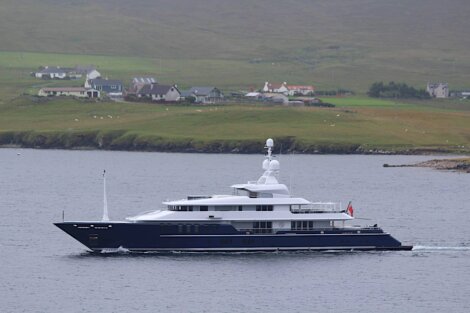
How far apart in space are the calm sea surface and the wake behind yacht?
0.87 metres

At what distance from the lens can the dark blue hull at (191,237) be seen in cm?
7188

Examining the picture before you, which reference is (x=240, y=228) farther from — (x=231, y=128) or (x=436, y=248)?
(x=231, y=128)

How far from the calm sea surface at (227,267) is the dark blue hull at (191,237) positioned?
2.48 ft

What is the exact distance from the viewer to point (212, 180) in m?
120

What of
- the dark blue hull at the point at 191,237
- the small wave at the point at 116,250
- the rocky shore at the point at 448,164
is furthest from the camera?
the rocky shore at the point at 448,164

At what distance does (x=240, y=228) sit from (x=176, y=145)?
9526 cm

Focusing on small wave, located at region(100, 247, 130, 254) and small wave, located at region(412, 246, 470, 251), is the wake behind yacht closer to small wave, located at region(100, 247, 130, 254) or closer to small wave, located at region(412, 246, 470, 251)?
small wave, located at region(100, 247, 130, 254)

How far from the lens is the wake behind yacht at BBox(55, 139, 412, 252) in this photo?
72.0m

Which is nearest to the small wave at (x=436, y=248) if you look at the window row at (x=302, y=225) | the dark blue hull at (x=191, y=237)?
the dark blue hull at (x=191, y=237)

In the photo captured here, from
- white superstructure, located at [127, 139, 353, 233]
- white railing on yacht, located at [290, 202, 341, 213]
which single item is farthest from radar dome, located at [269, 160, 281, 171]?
white railing on yacht, located at [290, 202, 341, 213]

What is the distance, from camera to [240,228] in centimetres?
7331

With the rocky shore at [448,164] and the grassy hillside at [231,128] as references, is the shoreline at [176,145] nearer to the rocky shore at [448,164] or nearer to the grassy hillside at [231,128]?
the grassy hillside at [231,128]

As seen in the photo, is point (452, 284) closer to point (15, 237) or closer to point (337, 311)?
point (337, 311)

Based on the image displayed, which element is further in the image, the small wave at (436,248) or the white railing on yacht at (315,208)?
the small wave at (436,248)
